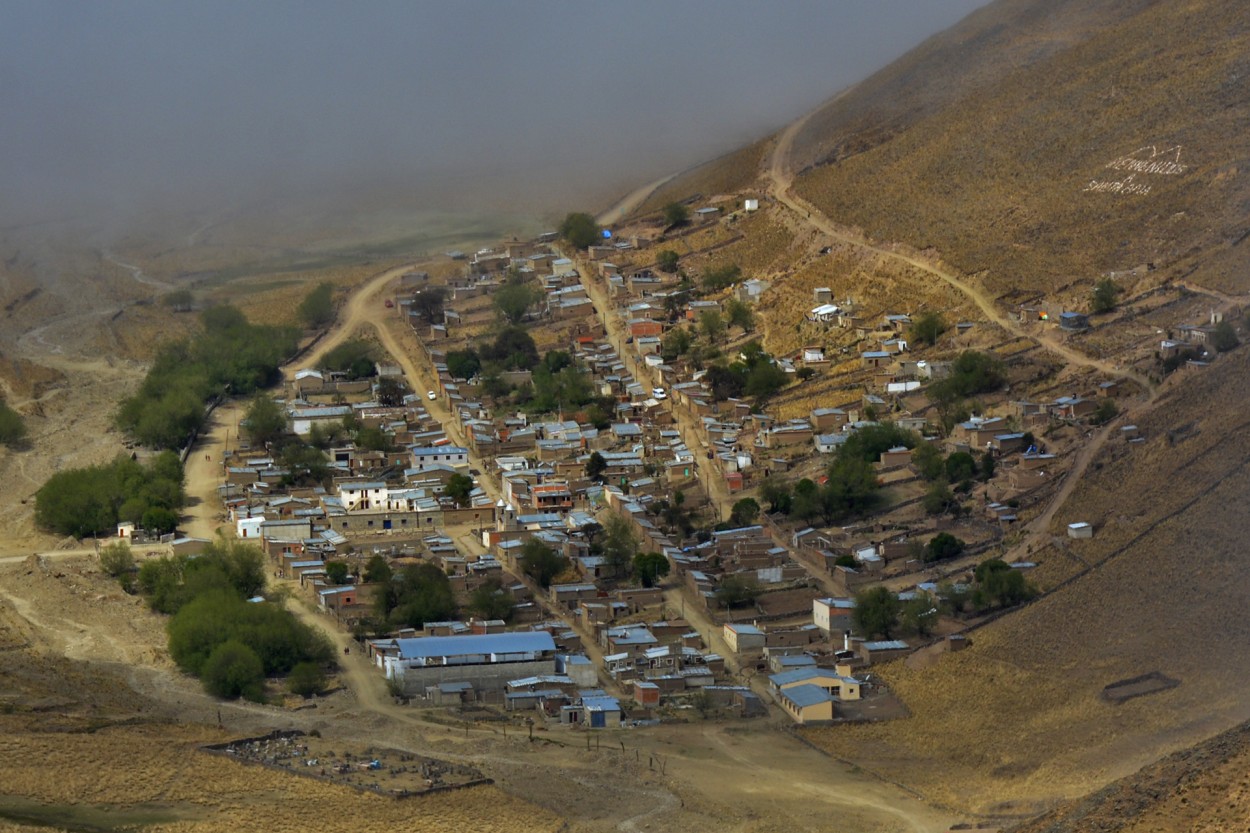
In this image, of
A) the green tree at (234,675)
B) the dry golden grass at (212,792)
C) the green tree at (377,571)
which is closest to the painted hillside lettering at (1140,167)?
the green tree at (377,571)

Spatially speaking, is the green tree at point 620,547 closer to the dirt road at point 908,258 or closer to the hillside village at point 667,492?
the hillside village at point 667,492

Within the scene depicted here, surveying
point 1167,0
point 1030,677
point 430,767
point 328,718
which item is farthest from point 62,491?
point 1167,0

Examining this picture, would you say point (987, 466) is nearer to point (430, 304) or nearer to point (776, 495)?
point (776, 495)

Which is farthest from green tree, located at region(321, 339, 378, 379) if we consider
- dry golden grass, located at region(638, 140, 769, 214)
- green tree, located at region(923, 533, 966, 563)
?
green tree, located at region(923, 533, 966, 563)

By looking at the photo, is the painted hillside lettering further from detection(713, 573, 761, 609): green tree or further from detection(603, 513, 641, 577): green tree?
detection(713, 573, 761, 609): green tree

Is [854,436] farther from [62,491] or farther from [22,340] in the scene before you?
[22,340]

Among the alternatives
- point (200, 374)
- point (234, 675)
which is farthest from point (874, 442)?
point (200, 374)
